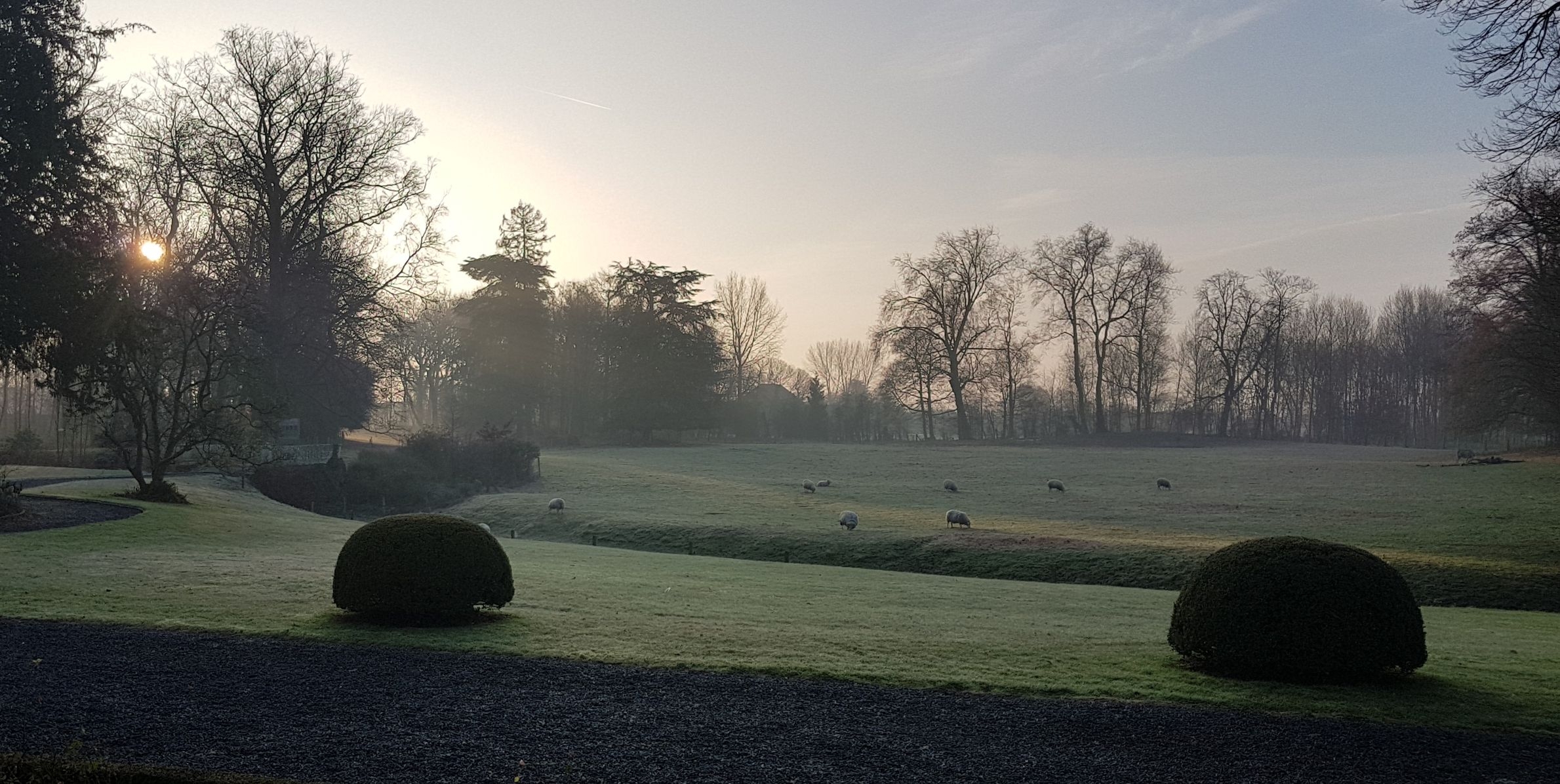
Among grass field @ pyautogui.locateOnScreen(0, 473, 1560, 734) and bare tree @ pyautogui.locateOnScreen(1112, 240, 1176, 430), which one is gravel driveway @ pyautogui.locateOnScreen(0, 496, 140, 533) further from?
bare tree @ pyautogui.locateOnScreen(1112, 240, 1176, 430)

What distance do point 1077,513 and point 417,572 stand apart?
97.8ft

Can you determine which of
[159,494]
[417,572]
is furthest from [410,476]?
[417,572]

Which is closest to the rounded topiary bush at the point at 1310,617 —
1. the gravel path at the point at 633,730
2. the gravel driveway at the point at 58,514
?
the gravel path at the point at 633,730

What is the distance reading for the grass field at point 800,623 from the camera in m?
9.83

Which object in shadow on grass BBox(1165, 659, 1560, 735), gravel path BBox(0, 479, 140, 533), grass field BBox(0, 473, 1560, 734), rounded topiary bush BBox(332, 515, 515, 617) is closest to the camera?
shadow on grass BBox(1165, 659, 1560, 735)

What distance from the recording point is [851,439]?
3967 inches

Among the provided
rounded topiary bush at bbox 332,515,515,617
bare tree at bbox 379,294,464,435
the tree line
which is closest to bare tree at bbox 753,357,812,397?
the tree line

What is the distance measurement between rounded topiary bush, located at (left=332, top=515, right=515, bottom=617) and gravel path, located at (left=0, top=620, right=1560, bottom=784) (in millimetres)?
1970

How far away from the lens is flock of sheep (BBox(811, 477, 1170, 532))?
3238 centimetres

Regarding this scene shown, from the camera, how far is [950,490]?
44.8 m

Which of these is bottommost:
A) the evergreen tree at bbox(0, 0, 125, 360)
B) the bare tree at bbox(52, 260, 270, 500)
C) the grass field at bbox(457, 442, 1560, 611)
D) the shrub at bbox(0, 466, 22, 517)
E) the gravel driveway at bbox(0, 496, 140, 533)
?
the grass field at bbox(457, 442, 1560, 611)

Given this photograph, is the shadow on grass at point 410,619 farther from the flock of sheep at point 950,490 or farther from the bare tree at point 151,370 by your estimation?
the flock of sheep at point 950,490

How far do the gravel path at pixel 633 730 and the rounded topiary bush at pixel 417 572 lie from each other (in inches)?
77.6

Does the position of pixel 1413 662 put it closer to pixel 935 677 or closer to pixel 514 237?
pixel 935 677
